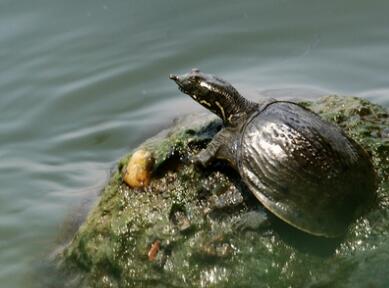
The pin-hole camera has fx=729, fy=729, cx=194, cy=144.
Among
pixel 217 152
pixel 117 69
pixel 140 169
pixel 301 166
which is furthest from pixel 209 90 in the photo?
pixel 117 69

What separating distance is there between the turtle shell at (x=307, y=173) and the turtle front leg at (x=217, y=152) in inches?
2.7

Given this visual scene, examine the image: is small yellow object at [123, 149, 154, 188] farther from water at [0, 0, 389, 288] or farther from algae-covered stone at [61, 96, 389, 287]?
water at [0, 0, 389, 288]

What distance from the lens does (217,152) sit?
145 inches

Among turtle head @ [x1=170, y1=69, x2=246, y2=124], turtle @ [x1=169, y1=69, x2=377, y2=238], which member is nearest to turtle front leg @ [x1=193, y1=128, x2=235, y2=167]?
turtle @ [x1=169, y1=69, x2=377, y2=238]

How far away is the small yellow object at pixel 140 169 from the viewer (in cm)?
387

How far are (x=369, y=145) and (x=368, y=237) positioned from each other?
54cm

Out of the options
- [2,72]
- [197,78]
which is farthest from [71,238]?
[2,72]

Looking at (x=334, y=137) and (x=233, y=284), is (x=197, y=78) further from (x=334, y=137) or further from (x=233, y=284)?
(x=233, y=284)

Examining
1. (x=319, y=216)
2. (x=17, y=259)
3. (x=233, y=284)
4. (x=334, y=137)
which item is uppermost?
(x=334, y=137)

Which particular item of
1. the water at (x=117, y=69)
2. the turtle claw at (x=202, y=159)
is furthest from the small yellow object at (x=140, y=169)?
the water at (x=117, y=69)

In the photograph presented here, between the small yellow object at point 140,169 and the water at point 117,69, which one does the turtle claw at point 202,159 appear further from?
the water at point 117,69

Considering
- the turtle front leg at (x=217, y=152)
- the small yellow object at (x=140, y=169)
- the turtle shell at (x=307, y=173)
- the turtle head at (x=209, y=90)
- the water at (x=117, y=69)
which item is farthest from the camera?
the water at (x=117, y=69)

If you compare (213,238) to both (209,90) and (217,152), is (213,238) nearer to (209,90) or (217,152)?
(217,152)

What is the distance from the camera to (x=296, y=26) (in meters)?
6.88
